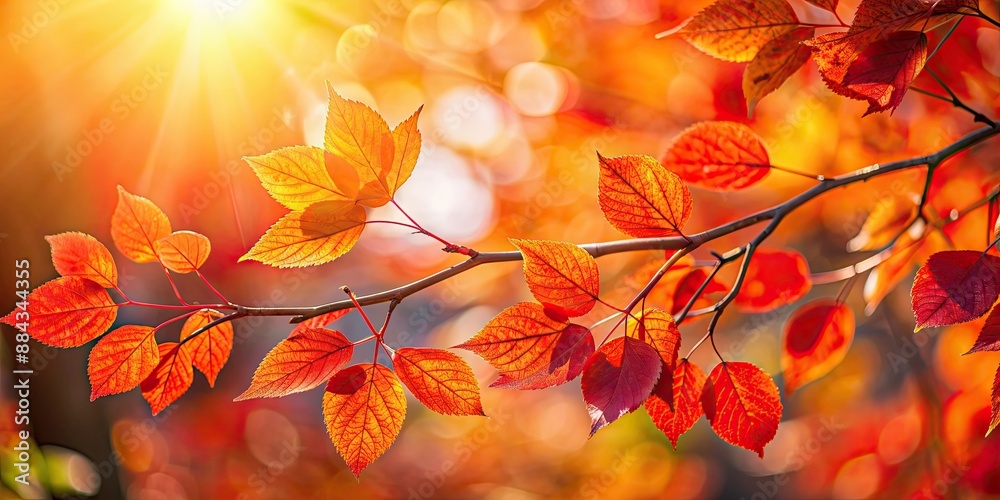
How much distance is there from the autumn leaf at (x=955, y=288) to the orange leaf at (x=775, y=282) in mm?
197

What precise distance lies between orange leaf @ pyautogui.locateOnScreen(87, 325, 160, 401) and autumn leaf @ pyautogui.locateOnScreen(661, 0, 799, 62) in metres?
0.32

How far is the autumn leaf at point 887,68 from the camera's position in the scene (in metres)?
0.25

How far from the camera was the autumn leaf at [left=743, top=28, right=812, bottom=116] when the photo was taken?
312 mm

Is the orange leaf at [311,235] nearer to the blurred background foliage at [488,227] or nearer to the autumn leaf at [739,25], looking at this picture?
the autumn leaf at [739,25]

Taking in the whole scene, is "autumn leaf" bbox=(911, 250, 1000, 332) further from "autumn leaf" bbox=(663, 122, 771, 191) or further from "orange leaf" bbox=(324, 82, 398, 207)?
"orange leaf" bbox=(324, 82, 398, 207)

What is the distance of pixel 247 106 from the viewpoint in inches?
52.1

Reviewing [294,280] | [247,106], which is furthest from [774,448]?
[247,106]

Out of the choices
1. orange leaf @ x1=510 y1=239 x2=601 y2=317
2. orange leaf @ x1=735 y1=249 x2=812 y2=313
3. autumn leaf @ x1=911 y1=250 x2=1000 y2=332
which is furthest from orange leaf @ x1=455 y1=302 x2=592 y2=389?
orange leaf @ x1=735 y1=249 x2=812 y2=313

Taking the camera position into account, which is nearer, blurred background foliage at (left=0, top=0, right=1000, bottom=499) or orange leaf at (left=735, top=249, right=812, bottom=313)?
orange leaf at (left=735, top=249, right=812, bottom=313)

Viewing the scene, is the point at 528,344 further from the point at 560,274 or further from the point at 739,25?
the point at 739,25

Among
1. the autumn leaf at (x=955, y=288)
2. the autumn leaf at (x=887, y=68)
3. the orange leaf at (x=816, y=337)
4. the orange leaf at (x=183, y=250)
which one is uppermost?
the orange leaf at (x=183, y=250)

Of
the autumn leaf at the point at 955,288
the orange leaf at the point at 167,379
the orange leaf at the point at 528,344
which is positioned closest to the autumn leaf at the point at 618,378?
the orange leaf at the point at 528,344

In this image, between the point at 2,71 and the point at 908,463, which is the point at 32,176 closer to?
the point at 2,71

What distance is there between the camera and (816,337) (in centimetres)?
48
